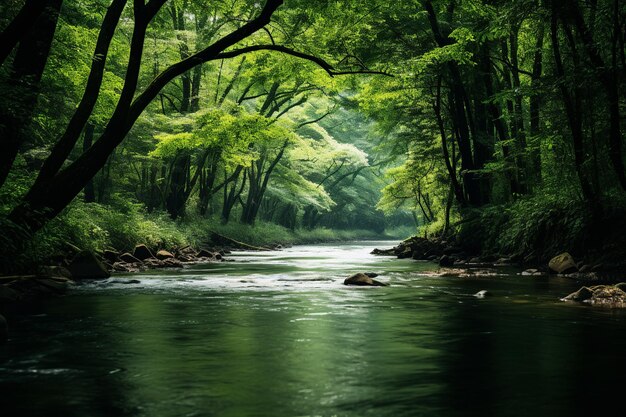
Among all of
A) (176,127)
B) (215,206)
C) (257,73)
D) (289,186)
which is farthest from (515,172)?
(215,206)

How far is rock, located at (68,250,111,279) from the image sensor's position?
14375mm

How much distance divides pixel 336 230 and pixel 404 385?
63.8 m

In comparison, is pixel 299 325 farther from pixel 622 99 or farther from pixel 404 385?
pixel 622 99

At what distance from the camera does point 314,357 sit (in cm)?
580

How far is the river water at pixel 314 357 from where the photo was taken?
4.20m

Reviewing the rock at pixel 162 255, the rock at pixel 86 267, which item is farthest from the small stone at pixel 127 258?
the rock at pixel 86 267

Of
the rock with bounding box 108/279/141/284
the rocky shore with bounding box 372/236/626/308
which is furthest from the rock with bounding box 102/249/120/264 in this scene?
the rocky shore with bounding box 372/236/626/308

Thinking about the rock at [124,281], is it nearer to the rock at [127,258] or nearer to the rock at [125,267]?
the rock at [125,267]

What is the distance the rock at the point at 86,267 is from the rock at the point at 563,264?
11.0 meters

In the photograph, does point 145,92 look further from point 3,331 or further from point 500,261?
point 500,261

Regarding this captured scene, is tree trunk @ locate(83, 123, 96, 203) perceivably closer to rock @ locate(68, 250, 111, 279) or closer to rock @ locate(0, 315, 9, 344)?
rock @ locate(68, 250, 111, 279)

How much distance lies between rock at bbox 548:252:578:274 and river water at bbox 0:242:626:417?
3983mm

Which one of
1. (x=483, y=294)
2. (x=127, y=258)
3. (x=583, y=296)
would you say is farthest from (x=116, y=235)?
(x=583, y=296)

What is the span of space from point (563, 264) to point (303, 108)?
89.0 feet
